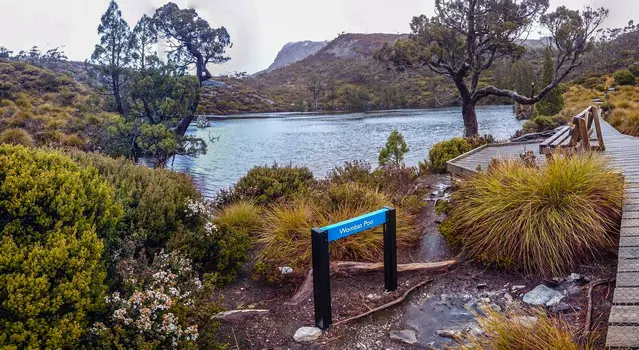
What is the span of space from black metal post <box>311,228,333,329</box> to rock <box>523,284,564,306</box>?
187 cm

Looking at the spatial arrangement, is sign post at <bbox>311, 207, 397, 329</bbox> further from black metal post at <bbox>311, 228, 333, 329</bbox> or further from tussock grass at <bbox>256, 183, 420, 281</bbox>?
tussock grass at <bbox>256, 183, 420, 281</bbox>

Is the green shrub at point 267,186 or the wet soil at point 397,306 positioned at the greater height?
the green shrub at point 267,186

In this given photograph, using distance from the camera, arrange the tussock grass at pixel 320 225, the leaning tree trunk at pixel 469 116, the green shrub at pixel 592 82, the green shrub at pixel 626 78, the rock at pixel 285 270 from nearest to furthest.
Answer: the rock at pixel 285 270 < the tussock grass at pixel 320 225 < the leaning tree trunk at pixel 469 116 < the green shrub at pixel 626 78 < the green shrub at pixel 592 82

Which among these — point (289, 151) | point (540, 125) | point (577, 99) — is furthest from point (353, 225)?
point (577, 99)

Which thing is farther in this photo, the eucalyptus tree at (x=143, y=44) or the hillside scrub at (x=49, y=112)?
the eucalyptus tree at (x=143, y=44)

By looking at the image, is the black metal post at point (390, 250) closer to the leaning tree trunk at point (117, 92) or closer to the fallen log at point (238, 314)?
the fallen log at point (238, 314)

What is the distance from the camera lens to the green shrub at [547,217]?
14.1 ft

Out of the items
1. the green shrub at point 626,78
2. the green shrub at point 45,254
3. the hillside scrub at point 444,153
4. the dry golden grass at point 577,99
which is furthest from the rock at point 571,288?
the green shrub at point 626,78

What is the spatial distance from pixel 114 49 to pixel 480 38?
1434cm

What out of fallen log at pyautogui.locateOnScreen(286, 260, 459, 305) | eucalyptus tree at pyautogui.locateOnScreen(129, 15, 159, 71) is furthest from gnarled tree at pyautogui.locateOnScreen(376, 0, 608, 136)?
fallen log at pyautogui.locateOnScreen(286, 260, 459, 305)

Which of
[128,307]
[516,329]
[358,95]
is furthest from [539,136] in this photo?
[358,95]

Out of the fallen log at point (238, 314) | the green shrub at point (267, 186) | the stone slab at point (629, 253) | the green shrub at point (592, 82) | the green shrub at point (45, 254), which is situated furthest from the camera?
the green shrub at point (592, 82)

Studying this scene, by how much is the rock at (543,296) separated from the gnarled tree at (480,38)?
13.6 m

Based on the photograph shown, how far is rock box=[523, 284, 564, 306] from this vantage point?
3795 millimetres
